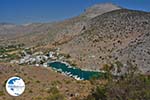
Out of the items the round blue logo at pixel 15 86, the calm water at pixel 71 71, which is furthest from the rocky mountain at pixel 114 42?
the round blue logo at pixel 15 86

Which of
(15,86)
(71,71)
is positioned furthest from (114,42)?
(15,86)

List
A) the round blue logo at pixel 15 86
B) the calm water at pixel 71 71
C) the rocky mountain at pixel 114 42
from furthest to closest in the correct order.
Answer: the rocky mountain at pixel 114 42 → the calm water at pixel 71 71 → the round blue logo at pixel 15 86

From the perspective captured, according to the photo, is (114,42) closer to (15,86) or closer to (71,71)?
(71,71)

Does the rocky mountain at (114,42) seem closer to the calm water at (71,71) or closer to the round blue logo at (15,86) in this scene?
the calm water at (71,71)

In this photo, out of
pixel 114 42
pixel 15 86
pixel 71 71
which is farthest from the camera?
pixel 114 42

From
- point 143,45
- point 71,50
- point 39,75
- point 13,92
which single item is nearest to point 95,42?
point 71,50

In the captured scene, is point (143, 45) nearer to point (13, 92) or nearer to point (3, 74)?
point (3, 74)

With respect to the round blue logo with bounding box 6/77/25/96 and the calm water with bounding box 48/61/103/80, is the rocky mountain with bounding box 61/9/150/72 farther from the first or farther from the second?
the round blue logo with bounding box 6/77/25/96

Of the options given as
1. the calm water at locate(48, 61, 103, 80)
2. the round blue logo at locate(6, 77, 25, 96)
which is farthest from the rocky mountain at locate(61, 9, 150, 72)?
the round blue logo at locate(6, 77, 25, 96)
